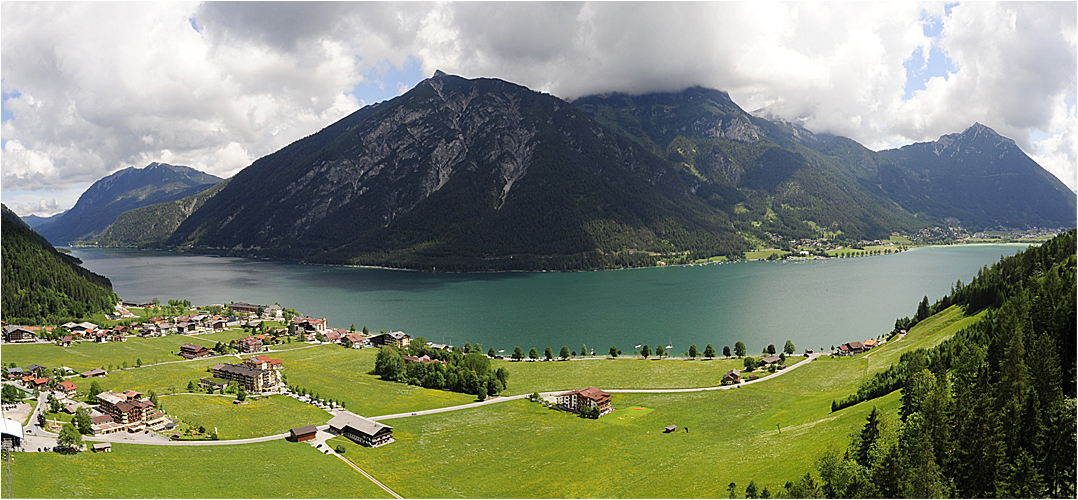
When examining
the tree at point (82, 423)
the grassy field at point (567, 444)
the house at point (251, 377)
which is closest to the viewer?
the grassy field at point (567, 444)

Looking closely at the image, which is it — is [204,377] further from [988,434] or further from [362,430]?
[988,434]

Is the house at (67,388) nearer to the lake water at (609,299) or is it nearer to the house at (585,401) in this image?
the house at (585,401)

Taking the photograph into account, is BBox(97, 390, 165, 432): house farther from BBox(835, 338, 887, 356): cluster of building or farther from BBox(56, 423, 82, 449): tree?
BBox(835, 338, 887, 356): cluster of building

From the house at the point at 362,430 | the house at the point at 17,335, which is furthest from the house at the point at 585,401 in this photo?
the house at the point at 17,335

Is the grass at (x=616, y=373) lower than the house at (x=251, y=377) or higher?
lower

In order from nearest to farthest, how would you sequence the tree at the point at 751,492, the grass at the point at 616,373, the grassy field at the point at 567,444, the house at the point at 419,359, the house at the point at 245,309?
the tree at the point at 751,492 < the grassy field at the point at 567,444 < the grass at the point at 616,373 < the house at the point at 419,359 < the house at the point at 245,309

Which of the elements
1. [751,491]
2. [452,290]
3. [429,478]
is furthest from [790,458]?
[452,290]
